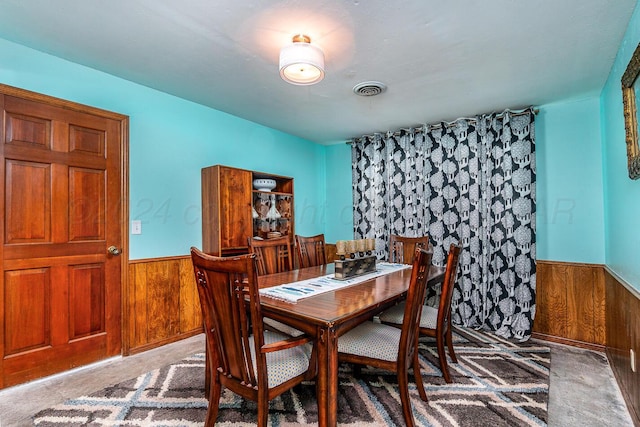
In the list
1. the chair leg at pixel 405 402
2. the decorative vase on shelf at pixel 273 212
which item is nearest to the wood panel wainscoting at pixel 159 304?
the decorative vase on shelf at pixel 273 212

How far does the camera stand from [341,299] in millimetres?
1712

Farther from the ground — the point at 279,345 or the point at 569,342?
the point at 279,345

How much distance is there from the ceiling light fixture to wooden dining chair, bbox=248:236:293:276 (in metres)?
1.26

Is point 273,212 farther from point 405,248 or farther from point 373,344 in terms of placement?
point 373,344

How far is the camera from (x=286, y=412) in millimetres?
1808

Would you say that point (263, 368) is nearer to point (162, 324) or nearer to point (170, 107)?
point (162, 324)

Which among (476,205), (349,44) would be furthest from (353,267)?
(476,205)

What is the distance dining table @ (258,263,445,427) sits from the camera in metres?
1.40

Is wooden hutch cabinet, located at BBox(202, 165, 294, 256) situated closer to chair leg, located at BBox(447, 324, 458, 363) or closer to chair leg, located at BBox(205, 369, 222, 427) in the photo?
chair leg, located at BBox(205, 369, 222, 427)

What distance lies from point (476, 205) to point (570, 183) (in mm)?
829

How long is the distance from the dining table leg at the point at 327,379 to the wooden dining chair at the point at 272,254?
47.7 inches

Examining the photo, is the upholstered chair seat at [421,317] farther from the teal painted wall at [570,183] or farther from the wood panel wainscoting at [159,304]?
the wood panel wainscoting at [159,304]

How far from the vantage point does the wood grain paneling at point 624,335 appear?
171cm

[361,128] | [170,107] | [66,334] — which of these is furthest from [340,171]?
[66,334]
